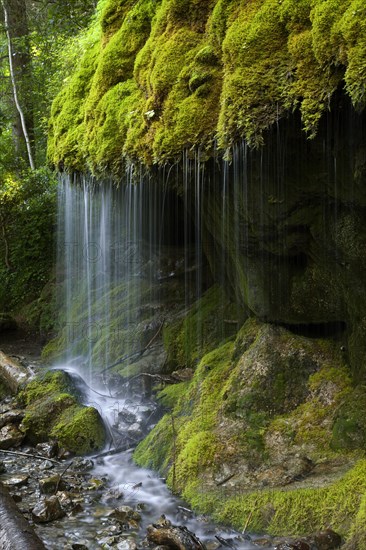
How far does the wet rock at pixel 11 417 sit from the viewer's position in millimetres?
7197

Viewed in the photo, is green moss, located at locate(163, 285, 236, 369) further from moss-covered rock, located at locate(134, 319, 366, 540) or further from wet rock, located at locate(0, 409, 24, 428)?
wet rock, located at locate(0, 409, 24, 428)

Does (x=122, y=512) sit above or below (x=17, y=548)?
below

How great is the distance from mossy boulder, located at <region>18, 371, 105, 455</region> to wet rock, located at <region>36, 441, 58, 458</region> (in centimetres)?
11

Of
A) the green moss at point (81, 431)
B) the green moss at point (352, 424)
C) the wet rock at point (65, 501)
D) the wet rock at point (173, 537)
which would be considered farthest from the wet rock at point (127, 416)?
the green moss at point (352, 424)

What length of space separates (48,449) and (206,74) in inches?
191

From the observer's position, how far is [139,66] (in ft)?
18.4

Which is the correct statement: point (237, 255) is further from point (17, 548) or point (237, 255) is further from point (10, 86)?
point (10, 86)

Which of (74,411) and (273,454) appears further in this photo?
(74,411)

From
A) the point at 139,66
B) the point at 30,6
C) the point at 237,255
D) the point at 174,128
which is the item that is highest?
the point at 30,6

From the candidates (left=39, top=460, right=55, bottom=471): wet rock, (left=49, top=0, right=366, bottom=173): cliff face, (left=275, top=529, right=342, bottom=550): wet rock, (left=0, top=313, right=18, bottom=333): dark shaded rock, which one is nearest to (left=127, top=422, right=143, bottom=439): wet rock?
(left=39, top=460, right=55, bottom=471): wet rock

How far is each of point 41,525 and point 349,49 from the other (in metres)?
4.55

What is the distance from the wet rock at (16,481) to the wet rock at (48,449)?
74cm

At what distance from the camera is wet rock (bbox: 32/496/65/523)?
467cm

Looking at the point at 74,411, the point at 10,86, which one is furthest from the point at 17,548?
the point at 10,86
